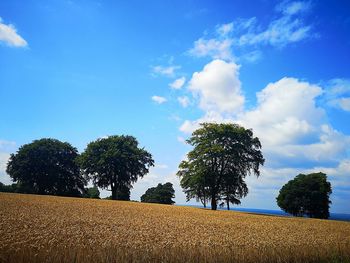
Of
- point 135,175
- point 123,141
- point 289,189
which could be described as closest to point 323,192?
point 289,189

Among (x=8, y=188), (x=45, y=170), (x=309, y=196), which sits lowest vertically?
(x=309, y=196)

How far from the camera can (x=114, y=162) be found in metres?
64.2

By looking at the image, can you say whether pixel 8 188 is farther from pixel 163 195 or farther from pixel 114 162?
pixel 163 195

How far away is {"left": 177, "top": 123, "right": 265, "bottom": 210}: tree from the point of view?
152ft

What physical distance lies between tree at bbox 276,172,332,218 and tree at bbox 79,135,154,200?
37.0m

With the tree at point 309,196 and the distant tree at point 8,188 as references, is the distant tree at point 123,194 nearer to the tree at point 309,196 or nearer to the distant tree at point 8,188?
the distant tree at point 8,188

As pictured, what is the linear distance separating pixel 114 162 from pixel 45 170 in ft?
57.9

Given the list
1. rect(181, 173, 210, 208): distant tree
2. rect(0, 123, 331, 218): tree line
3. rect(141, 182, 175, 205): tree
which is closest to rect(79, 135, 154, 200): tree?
rect(0, 123, 331, 218): tree line

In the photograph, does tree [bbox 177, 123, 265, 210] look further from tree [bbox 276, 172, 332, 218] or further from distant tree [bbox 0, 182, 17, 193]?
distant tree [bbox 0, 182, 17, 193]

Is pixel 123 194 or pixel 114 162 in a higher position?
pixel 114 162

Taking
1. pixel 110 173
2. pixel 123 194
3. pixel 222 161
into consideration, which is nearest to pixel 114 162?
pixel 110 173

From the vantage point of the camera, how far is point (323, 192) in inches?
2689

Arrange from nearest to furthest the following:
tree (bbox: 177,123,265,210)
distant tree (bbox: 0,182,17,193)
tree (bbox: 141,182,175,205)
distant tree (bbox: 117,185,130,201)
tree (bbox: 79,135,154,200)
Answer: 1. tree (bbox: 177,123,265,210)
2. tree (bbox: 79,135,154,200)
3. distant tree (bbox: 117,185,130,201)
4. distant tree (bbox: 0,182,17,193)
5. tree (bbox: 141,182,175,205)

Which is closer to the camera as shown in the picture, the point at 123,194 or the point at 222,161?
the point at 222,161
